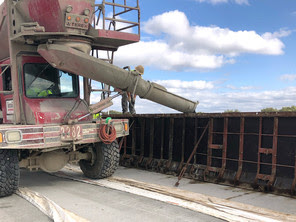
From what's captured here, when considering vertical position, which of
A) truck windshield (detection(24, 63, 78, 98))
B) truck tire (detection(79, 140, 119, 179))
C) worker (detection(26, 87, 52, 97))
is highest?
truck windshield (detection(24, 63, 78, 98))

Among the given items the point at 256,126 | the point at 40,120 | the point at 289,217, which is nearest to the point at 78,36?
the point at 40,120

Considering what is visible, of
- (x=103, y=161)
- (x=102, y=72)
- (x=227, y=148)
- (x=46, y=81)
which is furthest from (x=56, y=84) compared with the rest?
(x=227, y=148)

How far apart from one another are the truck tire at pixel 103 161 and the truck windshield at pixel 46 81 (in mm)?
1484

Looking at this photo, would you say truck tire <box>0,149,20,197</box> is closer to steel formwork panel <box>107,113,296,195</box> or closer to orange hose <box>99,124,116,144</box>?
orange hose <box>99,124,116,144</box>

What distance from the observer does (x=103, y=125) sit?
Result: 7129 millimetres

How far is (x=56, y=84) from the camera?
7.27m

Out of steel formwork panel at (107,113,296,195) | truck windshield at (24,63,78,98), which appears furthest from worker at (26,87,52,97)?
steel formwork panel at (107,113,296,195)

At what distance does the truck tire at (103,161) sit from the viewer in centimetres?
761

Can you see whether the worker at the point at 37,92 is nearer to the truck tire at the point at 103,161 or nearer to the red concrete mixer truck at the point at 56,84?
the red concrete mixer truck at the point at 56,84

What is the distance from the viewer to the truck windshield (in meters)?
6.94

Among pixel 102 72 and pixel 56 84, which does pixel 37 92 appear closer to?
pixel 56 84

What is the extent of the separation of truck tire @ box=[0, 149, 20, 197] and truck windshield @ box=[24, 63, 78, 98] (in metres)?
1.38

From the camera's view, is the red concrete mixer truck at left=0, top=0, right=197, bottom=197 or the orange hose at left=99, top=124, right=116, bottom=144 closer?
A: the red concrete mixer truck at left=0, top=0, right=197, bottom=197

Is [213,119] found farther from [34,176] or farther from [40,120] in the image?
[34,176]
